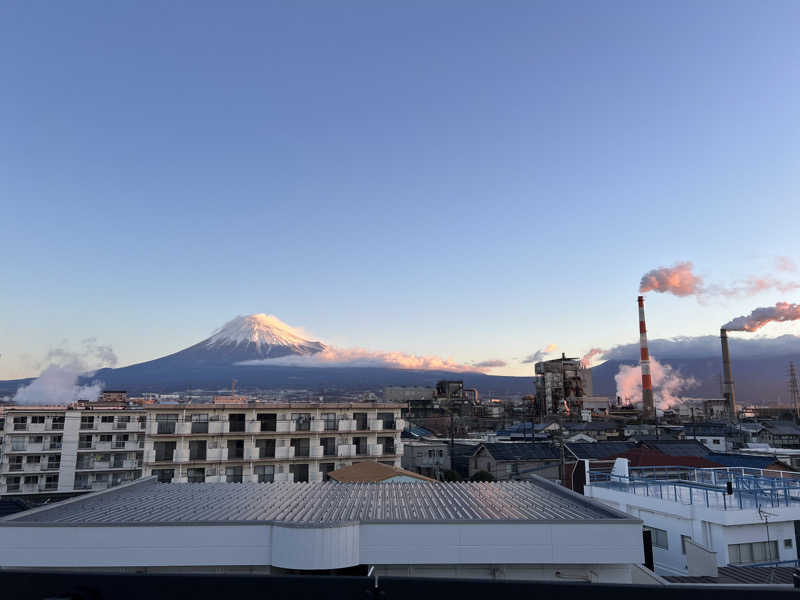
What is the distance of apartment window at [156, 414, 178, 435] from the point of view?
120 feet

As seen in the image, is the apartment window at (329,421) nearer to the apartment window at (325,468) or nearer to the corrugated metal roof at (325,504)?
the apartment window at (325,468)

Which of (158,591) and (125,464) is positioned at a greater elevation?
(158,591)

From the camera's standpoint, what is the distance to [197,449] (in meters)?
37.3

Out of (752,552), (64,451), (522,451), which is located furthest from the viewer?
(64,451)

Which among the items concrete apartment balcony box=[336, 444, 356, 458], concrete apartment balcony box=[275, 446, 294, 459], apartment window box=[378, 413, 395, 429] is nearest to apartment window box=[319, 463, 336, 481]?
concrete apartment balcony box=[336, 444, 356, 458]

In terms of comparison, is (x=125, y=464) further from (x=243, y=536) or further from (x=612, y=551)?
(x=612, y=551)

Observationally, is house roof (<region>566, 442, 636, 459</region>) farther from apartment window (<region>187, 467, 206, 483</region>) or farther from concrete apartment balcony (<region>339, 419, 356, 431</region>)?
apartment window (<region>187, 467, 206, 483</region>)

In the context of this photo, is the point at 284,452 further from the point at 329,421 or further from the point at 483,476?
the point at 483,476

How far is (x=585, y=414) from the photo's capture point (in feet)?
325

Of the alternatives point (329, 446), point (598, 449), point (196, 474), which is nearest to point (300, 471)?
point (329, 446)

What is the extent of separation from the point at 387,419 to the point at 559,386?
73.8m

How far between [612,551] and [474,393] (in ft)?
366

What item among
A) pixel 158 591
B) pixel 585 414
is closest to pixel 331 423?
pixel 158 591

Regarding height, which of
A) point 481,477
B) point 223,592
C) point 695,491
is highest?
point 223,592
